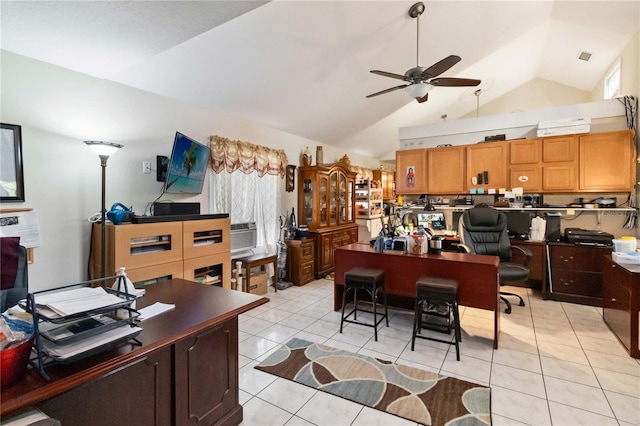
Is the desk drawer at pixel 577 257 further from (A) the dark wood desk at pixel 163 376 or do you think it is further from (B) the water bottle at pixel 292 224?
(A) the dark wood desk at pixel 163 376

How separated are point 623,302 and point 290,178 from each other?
4.46m

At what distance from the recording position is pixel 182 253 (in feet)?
9.87

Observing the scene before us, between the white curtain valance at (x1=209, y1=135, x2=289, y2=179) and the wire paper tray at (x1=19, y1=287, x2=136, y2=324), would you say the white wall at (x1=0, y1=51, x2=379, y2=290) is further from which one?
the wire paper tray at (x1=19, y1=287, x2=136, y2=324)

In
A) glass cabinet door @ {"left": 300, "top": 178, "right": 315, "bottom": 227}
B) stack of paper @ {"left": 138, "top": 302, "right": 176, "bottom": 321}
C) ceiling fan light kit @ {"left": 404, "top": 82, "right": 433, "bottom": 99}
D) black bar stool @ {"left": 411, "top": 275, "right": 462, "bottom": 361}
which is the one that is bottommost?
black bar stool @ {"left": 411, "top": 275, "right": 462, "bottom": 361}

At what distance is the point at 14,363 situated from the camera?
94 centimetres

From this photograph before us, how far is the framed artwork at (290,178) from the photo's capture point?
523 centimetres

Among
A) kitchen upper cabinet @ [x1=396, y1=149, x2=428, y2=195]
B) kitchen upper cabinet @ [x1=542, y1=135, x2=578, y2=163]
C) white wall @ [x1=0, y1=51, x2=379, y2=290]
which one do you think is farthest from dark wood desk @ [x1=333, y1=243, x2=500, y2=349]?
kitchen upper cabinet @ [x1=542, y1=135, x2=578, y2=163]

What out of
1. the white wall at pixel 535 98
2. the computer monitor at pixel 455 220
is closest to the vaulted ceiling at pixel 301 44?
the white wall at pixel 535 98

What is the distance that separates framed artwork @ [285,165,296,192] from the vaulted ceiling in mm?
662

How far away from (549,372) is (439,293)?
1015mm

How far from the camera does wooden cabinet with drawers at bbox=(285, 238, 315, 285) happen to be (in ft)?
16.1

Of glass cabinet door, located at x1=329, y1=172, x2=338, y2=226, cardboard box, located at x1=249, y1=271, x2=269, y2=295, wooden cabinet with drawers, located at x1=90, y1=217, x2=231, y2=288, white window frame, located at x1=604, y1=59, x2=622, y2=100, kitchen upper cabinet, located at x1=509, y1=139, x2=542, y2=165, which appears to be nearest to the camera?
wooden cabinet with drawers, located at x1=90, y1=217, x2=231, y2=288

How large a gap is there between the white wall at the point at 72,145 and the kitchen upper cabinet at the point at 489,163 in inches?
181

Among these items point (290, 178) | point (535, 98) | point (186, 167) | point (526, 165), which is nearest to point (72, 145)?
point (186, 167)
